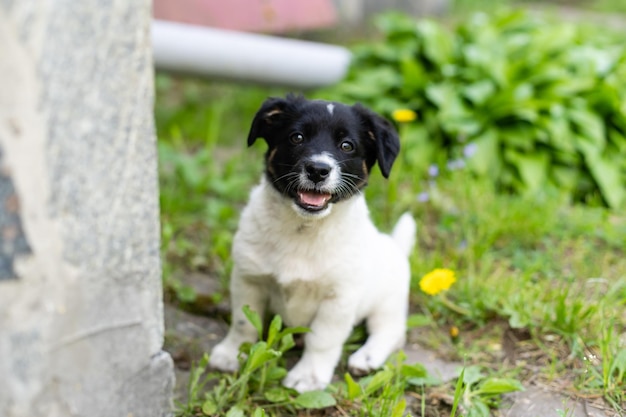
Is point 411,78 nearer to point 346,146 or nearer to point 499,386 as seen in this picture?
point 346,146

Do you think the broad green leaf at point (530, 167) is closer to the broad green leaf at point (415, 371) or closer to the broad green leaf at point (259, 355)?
the broad green leaf at point (415, 371)

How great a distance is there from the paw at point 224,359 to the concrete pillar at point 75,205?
0.88 metres

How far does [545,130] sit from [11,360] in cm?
443

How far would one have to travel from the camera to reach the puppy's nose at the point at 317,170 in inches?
115

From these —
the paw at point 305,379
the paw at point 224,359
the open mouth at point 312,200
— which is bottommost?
the paw at point 224,359

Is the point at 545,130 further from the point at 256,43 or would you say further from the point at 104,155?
the point at 104,155

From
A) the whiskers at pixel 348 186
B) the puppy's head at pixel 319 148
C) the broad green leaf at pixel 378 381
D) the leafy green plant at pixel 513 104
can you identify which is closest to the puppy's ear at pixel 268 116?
the puppy's head at pixel 319 148

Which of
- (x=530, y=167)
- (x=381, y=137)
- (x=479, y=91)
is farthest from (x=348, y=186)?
(x=479, y=91)

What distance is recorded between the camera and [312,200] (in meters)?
3.04

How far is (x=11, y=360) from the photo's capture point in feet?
6.61

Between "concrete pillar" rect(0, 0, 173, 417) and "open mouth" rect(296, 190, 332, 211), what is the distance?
760 millimetres

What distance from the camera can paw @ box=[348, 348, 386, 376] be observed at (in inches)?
133

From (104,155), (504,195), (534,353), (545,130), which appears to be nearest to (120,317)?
(104,155)

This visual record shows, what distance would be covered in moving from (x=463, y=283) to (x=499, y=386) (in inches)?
36.1
